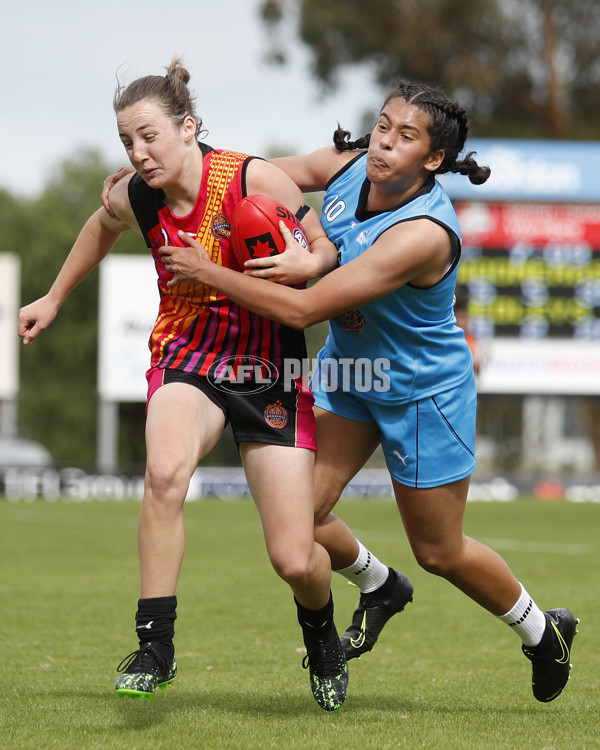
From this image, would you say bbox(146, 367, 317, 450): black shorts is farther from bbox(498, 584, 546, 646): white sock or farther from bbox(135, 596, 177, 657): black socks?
bbox(498, 584, 546, 646): white sock

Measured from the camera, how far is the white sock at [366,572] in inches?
190

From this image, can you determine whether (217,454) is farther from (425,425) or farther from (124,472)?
(425,425)

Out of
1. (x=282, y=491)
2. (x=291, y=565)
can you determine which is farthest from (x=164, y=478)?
(x=291, y=565)

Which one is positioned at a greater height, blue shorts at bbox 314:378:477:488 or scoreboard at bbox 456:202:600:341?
scoreboard at bbox 456:202:600:341

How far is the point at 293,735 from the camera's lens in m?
3.81

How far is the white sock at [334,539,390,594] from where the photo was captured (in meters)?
4.82

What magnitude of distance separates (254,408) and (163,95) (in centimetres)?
110

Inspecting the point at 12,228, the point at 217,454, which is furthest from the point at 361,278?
the point at 12,228

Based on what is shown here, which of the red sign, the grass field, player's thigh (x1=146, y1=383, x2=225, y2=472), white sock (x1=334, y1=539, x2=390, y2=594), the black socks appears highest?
the red sign

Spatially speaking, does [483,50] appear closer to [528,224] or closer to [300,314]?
[528,224]

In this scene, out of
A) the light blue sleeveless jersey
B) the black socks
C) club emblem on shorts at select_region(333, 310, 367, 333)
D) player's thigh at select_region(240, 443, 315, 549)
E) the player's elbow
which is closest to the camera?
the black socks

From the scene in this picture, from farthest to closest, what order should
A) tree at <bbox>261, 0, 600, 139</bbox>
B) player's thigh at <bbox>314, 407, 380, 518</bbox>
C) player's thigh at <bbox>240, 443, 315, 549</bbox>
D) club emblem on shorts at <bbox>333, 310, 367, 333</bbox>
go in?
tree at <bbox>261, 0, 600, 139</bbox> < player's thigh at <bbox>314, 407, 380, 518</bbox> < club emblem on shorts at <bbox>333, 310, 367, 333</bbox> < player's thigh at <bbox>240, 443, 315, 549</bbox>

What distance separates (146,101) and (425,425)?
1499 millimetres

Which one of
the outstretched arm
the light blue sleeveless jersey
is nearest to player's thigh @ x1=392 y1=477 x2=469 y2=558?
the light blue sleeveless jersey
